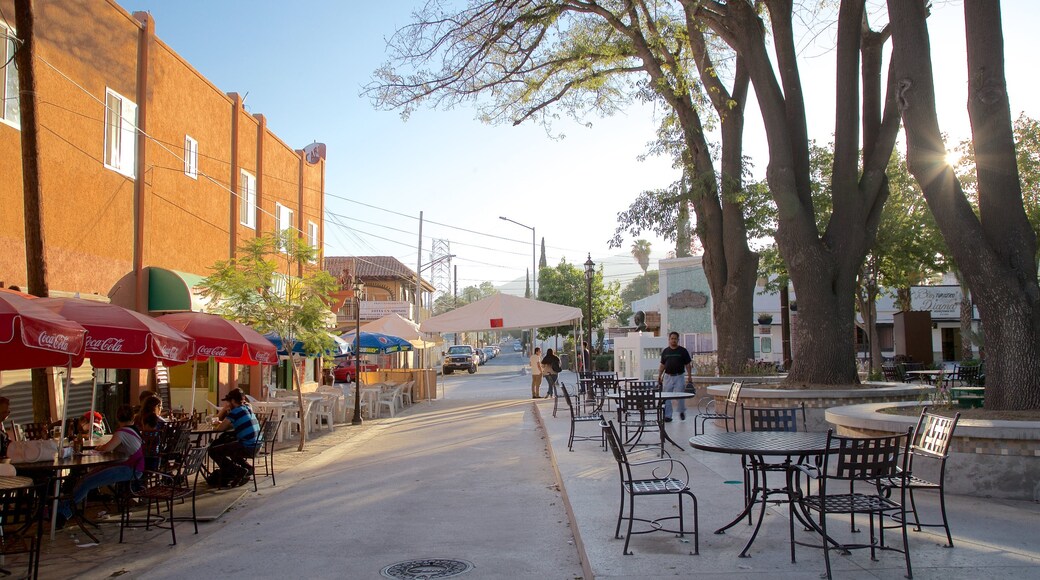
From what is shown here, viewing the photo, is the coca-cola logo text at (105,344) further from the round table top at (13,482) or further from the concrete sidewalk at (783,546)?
the concrete sidewalk at (783,546)

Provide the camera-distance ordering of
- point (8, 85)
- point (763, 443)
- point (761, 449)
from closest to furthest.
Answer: point (761, 449) < point (763, 443) < point (8, 85)

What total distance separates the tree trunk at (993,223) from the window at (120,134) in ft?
43.6

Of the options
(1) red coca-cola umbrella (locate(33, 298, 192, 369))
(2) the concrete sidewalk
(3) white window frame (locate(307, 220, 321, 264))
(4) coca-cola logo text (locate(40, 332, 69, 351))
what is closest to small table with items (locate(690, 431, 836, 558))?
(2) the concrete sidewalk

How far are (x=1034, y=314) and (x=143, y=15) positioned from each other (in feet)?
53.3

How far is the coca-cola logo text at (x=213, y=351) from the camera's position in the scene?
11.0 meters

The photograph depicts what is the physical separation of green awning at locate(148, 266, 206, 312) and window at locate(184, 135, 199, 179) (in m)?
3.04

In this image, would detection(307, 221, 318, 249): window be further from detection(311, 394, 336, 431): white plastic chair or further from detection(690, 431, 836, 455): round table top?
detection(690, 431, 836, 455): round table top

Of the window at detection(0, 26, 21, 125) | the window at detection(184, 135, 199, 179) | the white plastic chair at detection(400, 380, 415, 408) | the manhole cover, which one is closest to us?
the manhole cover

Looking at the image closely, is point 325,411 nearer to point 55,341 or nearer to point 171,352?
point 171,352

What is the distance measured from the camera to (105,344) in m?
7.47

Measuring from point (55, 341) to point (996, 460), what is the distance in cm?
875

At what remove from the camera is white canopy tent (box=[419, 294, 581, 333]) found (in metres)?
22.2

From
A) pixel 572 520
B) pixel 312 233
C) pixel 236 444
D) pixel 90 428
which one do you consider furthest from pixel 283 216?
pixel 572 520

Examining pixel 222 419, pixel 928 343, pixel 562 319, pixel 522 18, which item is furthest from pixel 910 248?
pixel 222 419
